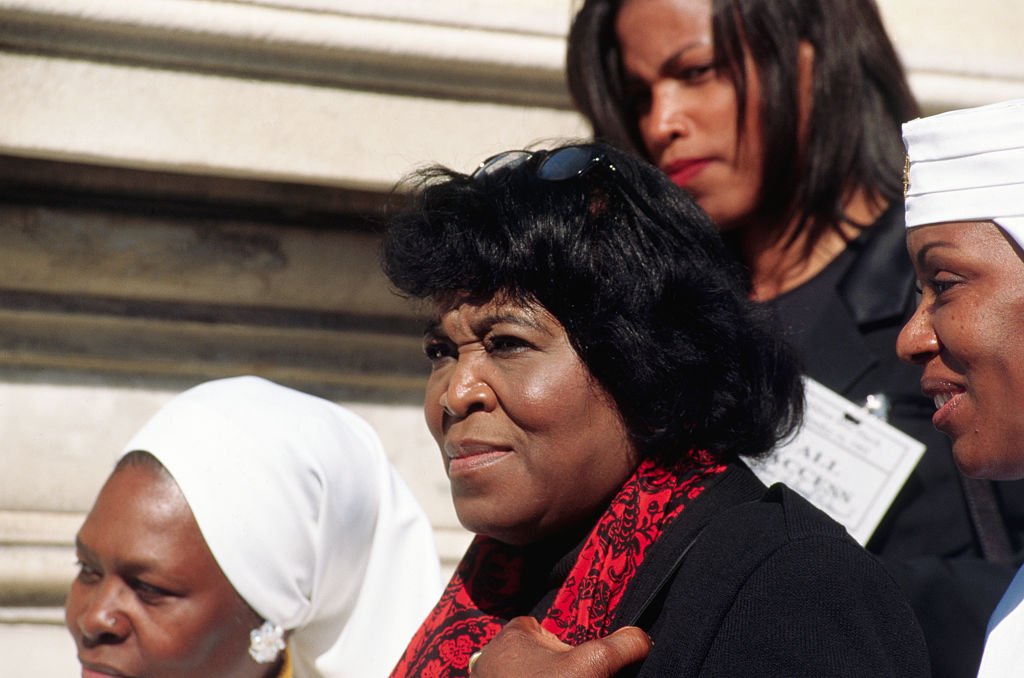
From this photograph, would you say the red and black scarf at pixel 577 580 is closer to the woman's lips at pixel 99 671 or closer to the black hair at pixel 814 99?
the woman's lips at pixel 99 671

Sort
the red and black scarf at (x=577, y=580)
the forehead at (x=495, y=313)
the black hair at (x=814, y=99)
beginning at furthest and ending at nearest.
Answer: the black hair at (x=814, y=99) → the forehead at (x=495, y=313) → the red and black scarf at (x=577, y=580)

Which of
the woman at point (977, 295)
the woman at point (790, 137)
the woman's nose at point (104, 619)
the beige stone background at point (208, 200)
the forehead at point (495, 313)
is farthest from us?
the beige stone background at point (208, 200)

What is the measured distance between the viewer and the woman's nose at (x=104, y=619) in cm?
222

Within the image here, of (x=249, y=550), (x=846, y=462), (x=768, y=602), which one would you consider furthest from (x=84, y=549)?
(x=846, y=462)

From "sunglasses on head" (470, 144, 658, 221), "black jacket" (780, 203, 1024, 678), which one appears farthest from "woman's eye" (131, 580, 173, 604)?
"black jacket" (780, 203, 1024, 678)

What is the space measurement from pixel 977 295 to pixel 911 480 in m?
0.83

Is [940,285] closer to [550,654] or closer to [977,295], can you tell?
[977,295]

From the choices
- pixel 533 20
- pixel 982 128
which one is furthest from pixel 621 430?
pixel 533 20

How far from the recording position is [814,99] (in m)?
2.69

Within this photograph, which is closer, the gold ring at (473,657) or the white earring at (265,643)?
the gold ring at (473,657)

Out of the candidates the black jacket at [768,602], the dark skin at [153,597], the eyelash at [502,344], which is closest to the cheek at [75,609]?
the dark skin at [153,597]

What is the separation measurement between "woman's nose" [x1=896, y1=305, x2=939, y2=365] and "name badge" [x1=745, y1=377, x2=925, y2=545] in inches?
22.2

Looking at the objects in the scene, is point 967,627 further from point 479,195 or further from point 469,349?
point 479,195

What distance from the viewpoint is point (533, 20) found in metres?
3.46
